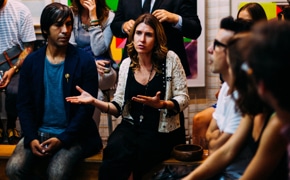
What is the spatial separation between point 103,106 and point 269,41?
173cm

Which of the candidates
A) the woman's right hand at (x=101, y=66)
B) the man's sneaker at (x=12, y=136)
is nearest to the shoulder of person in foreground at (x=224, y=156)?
the woman's right hand at (x=101, y=66)

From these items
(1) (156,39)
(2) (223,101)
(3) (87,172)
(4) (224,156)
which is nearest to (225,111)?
(2) (223,101)

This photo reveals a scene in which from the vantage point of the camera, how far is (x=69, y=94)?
2965mm

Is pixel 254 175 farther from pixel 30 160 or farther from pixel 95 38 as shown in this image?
pixel 95 38

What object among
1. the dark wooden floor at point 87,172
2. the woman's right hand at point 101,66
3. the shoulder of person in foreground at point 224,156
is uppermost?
the woman's right hand at point 101,66

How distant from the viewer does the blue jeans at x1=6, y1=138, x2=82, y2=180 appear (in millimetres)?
2834

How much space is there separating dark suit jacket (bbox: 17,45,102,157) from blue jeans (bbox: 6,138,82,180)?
0.05 meters

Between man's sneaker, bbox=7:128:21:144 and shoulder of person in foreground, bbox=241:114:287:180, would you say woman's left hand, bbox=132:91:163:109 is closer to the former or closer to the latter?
shoulder of person in foreground, bbox=241:114:287:180

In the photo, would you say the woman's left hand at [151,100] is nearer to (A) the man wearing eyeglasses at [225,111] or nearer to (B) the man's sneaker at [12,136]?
(A) the man wearing eyeglasses at [225,111]

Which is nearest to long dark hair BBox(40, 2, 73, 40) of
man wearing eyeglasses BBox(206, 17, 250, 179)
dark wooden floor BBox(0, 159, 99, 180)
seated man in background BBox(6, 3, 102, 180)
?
seated man in background BBox(6, 3, 102, 180)

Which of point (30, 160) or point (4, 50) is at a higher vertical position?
point (4, 50)

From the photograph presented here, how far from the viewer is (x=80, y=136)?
3.01 metres

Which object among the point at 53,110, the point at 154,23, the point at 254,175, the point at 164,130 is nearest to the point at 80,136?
the point at 53,110

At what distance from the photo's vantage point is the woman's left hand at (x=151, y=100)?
2607 mm
